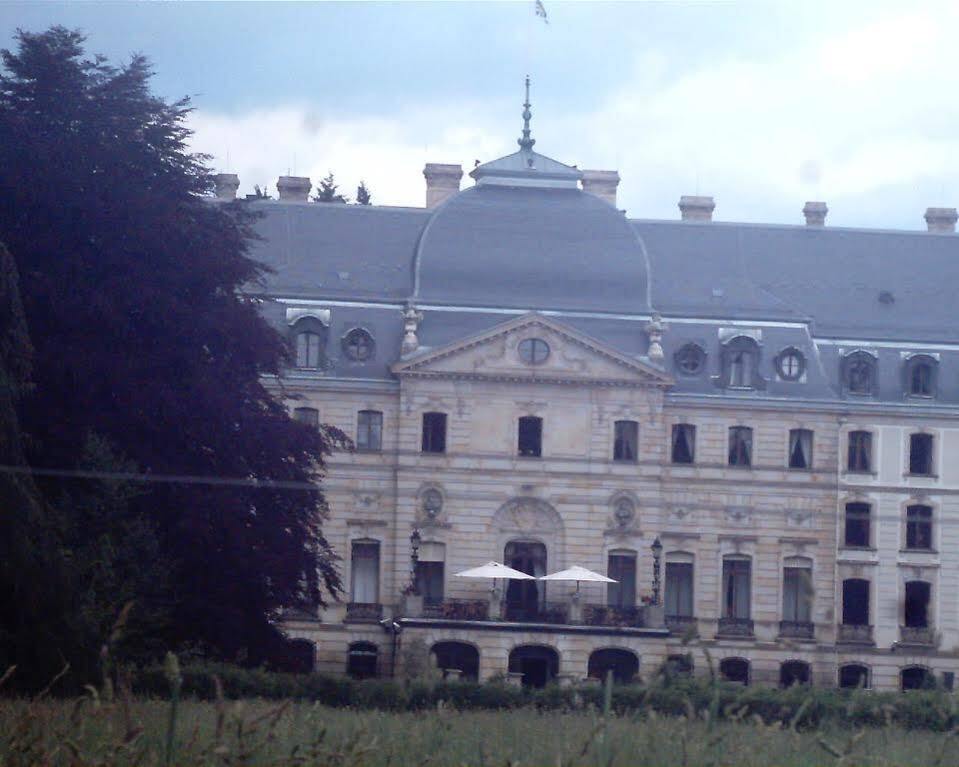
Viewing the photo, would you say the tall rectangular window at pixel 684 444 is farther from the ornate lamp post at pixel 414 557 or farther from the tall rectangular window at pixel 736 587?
the ornate lamp post at pixel 414 557

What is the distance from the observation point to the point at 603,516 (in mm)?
57219

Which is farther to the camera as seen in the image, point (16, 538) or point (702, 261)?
point (702, 261)

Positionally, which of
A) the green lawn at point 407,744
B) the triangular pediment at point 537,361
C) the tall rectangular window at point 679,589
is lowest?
the tall rectangular window at point 679,589

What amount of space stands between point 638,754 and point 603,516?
47.7 metres

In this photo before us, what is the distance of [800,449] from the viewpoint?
192 feet

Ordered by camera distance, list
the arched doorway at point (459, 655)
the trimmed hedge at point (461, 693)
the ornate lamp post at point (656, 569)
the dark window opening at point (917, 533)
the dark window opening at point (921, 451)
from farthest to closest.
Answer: the dark window opening at point (921, 451) → the dark window opening at point (917, 533) → the ornate lamp post at point (656, 569) → the arched doorway at point (459, 655) → the trimmed hedge at point (461, 693)

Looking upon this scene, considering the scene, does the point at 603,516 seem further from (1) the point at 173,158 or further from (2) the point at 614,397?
(1) the point at 173,158

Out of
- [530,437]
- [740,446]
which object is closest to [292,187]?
[530,437]

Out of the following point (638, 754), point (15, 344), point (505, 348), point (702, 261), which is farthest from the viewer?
point (702, 261)

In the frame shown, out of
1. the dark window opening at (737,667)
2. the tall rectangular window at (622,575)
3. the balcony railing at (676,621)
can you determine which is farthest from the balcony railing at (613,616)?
the dark window opening at (737,667)

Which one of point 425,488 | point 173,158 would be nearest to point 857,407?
point 425,488

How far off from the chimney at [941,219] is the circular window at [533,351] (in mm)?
16991

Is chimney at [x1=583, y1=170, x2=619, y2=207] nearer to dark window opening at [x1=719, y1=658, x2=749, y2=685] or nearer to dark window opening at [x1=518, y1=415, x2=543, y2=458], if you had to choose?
dark window opening at [x1=518, y1=415, x2=543, y2=458]

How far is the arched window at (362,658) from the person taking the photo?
5534 centimetres
